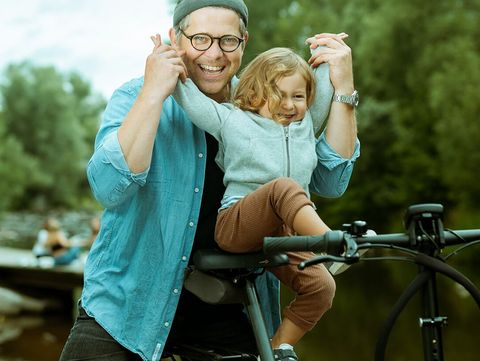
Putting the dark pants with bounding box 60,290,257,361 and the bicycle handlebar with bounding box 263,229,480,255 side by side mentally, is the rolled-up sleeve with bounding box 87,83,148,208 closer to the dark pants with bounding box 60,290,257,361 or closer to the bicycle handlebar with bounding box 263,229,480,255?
the dark pants with bounding box 60,290,257,361

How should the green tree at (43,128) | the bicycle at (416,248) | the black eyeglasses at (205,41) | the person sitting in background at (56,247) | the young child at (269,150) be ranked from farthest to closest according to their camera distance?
1. the green tree at (43,128)
2. the person sitting in background at (56,247)
3. the black eyeglasses at (205,41)
4. the young child at (269,150)
5. the bicycle at (416,248)

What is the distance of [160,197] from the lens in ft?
7.36

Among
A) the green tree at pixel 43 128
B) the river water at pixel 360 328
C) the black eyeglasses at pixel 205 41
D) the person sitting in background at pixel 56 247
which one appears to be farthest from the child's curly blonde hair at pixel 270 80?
the green tree at pixel 43 128

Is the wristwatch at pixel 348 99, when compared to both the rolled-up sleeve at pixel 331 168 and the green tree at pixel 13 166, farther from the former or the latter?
the green tree at pixel 13 166

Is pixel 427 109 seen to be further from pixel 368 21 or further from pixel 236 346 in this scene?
pixel 236 346

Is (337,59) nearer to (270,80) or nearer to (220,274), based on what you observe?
(270,80)

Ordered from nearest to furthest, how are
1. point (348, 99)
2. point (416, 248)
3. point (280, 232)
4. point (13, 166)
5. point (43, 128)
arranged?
point (416, 248)
point (280, 232)
point (348, 99)
point (13, 166)
point (43, 128)

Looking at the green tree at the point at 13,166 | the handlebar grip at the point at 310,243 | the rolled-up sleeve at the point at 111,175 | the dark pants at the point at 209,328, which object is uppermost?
the green tree at the point at 13,166

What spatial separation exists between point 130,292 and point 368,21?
2473 cm

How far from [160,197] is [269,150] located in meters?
0.35

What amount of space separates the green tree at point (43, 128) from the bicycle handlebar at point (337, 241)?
48706 millimetres

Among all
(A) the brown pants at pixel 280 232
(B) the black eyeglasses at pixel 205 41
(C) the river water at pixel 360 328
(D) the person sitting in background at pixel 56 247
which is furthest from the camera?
(D) the person sitting in background at pixel 56 247

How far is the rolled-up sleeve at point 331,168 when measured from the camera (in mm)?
2381

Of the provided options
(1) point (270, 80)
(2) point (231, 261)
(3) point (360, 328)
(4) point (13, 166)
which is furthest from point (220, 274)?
(4) point (13, 166)
